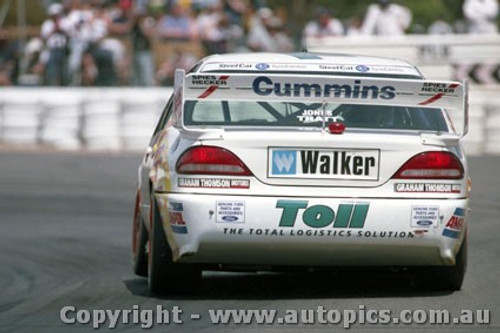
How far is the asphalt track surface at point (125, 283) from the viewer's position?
21.8 ft

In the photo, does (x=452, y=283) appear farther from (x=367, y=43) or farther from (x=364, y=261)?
(x=367, y=43)

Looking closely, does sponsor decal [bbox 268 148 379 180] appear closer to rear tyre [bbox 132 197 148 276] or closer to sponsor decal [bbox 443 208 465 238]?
sponsor decal [bbox 443 208 465 238]

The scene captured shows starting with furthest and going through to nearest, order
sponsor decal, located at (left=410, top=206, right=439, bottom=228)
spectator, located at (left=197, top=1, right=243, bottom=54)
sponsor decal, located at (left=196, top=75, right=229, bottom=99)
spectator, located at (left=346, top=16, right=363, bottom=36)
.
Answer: spectator, located at (left=346, top=16, right=363, bottom=36) < spectator, located at (left=197, top=1, right=243, bottom=54) < sponsor decal, located at (left=196, top=75, right=229, bottom=99) < sponsor decal, located at (left=410, top=206, right=439, bottom=228)

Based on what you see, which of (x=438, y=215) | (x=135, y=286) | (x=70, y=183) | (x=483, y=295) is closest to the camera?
(x=438, y=215)

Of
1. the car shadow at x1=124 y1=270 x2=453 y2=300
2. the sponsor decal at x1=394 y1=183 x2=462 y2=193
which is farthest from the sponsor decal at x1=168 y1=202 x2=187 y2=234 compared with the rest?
the sponsor decal at x1=394 y1=183 x2=462 y2=193

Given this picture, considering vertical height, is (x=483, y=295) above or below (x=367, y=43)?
above

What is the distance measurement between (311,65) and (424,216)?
119 centimetres

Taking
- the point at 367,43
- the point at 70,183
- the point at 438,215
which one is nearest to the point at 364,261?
the point at 438,215

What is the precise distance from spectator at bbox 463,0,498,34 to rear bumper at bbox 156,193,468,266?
55.7 ft

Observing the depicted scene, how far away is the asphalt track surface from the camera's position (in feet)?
21.8

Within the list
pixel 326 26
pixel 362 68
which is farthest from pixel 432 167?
pixel 326 26

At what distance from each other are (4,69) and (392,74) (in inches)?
613

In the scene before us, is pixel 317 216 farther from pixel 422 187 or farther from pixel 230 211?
pixel 422 187

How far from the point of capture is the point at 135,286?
7.89 m
